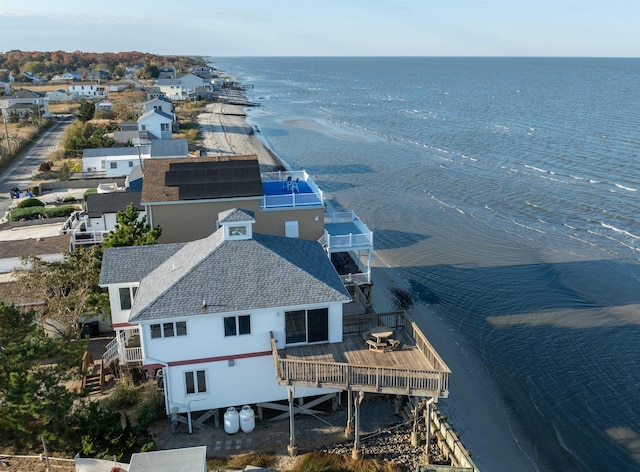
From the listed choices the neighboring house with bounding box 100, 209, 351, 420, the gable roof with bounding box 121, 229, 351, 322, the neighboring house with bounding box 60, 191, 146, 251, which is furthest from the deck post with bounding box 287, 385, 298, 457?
the neighboring house with bounding box 60, 191, 146, 251

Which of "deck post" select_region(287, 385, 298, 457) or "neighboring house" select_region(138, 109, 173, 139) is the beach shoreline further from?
"neighboring house" select_region(138, 109, 173, 139)

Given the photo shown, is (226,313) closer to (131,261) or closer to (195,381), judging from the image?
(195,381)

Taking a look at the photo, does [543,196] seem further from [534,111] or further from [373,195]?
[534,111]

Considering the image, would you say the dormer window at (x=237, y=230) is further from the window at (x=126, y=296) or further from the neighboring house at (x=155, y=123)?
the neighboring house at (x=155, y=123)

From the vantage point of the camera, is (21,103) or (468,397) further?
(21,103)

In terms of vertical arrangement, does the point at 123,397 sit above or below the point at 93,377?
below

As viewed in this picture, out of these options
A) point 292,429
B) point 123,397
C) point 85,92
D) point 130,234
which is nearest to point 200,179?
point 130,234

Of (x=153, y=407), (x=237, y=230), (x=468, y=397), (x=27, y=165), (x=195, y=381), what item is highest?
(x=237, y=230)
